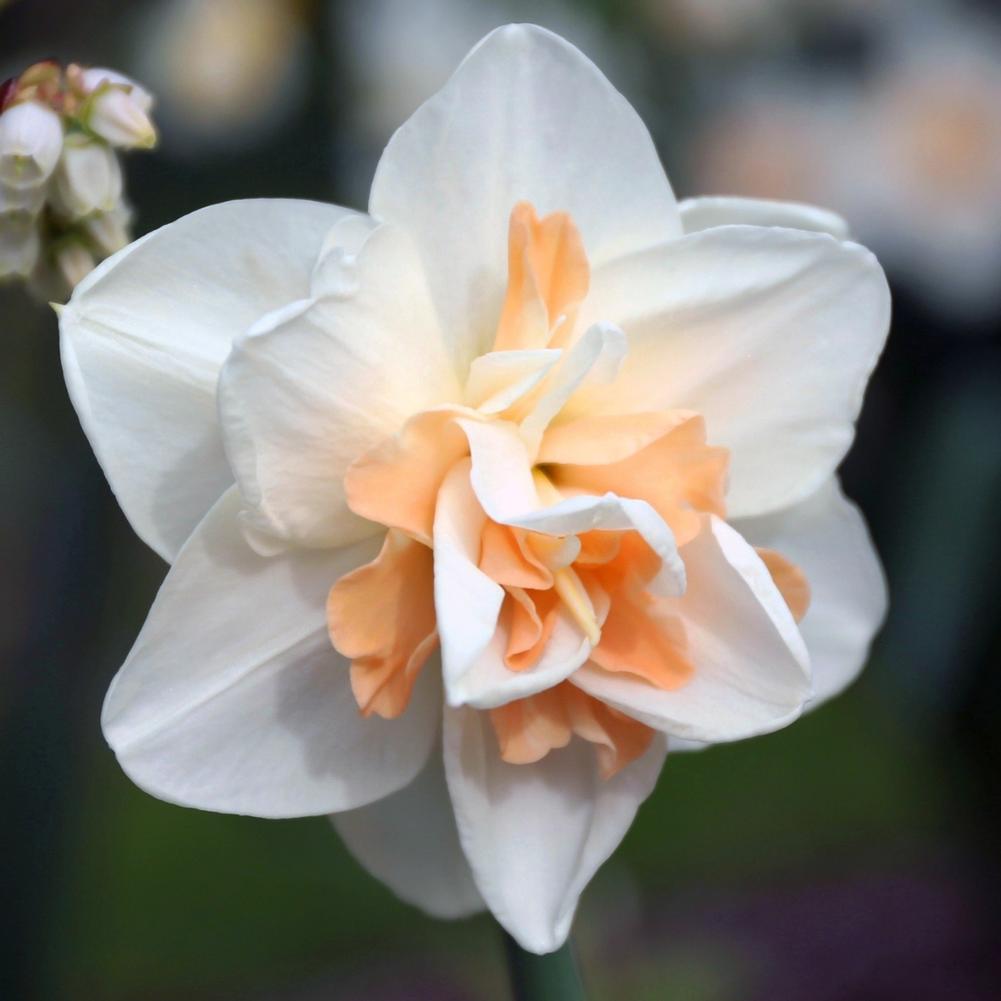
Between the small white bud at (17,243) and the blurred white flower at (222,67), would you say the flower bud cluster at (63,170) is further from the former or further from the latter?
the blurred white flower at (222,67)

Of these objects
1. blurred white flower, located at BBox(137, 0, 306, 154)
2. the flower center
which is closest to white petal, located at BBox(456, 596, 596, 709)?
the flower center

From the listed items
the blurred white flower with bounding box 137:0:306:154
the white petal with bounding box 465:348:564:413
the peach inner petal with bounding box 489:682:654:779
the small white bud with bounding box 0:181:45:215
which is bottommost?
the blurred white flower with bounding box 137:0:306:154

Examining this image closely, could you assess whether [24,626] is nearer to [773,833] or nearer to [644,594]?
[773,833]

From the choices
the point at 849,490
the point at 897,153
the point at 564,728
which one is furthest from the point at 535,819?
the point at 897,153

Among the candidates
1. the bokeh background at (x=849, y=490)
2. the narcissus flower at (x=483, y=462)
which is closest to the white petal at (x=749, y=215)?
the narcissus flower at (x=483, y=462)

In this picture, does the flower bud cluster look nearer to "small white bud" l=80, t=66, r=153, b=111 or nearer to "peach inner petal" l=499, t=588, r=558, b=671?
"small white bud" l=80, t=66, r=153, b=111

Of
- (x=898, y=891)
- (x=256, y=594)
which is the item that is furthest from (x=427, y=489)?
(x=898, y=891)

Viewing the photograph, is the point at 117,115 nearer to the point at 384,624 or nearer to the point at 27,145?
the point at 27,145
